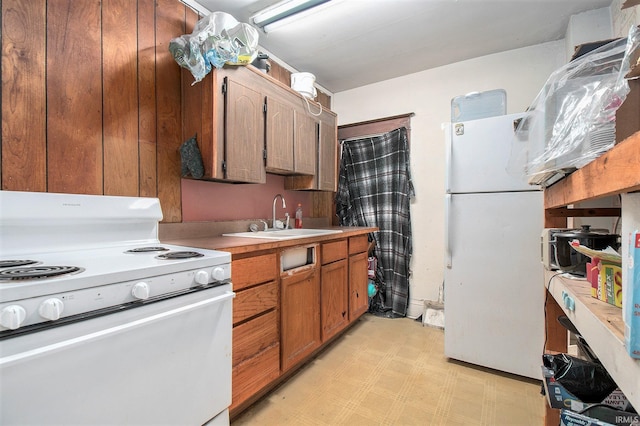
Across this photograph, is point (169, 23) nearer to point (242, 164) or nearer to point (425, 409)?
point (242, 164)

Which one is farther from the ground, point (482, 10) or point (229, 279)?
point (482, 10)

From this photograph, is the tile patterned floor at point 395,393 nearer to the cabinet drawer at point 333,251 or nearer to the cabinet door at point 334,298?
the cabinet door at point 334,298

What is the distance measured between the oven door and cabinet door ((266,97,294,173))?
1181 millimetres

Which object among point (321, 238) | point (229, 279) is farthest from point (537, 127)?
point (229, 279)

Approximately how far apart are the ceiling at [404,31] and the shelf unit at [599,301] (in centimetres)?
159

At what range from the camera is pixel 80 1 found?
1.44 meters

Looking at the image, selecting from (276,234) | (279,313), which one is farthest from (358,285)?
(279,313)

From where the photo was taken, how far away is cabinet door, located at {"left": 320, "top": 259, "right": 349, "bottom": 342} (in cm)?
215

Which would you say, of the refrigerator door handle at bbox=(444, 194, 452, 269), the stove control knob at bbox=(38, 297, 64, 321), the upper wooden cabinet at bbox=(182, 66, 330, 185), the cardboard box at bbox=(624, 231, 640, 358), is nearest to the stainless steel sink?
the upper wooden cabinet at bbox=(182, 66, 330, 185)

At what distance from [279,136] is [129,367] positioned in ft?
5.70

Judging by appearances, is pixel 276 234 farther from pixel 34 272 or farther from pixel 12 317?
pixel 12 317

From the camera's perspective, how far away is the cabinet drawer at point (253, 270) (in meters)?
1.45

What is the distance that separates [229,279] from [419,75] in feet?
9.17

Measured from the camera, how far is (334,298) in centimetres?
228
